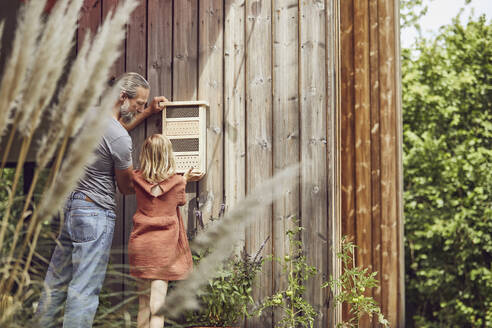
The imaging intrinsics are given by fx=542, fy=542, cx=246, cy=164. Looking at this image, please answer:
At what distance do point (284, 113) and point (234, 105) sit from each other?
13.2 inches

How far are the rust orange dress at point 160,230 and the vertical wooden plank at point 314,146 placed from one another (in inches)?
31.0

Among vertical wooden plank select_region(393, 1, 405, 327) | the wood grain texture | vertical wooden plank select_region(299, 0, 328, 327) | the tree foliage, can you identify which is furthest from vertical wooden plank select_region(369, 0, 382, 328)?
the tree foliage

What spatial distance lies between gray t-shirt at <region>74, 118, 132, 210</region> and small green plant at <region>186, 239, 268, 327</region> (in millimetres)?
653

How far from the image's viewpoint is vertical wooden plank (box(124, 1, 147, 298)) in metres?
3.61

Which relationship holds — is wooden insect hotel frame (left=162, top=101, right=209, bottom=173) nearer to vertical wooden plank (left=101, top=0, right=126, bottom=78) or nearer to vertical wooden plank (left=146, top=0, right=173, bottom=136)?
vertical wooden plank (left=146, top=0, right=173, bottom=136)

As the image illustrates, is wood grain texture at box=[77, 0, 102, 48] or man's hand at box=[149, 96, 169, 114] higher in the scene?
wood grain texture at box=[77, 0, 102, 48]

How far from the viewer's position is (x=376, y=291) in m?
4.02

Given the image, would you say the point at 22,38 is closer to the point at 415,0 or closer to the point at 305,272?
the point at 305,272

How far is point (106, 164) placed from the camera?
2.67 m

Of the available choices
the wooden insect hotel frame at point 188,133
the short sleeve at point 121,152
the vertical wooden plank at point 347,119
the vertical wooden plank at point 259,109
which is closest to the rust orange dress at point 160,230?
the short sleeve at point 121,152

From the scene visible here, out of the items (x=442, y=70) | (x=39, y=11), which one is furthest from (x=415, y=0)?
(x=39, y=11)

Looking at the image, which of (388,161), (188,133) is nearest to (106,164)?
(188,133)

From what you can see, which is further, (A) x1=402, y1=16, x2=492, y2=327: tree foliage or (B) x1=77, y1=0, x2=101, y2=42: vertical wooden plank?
(A) x1=402, y1=16, x2=492, y2=327: tree foliage

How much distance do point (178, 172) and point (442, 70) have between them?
4512 mm
